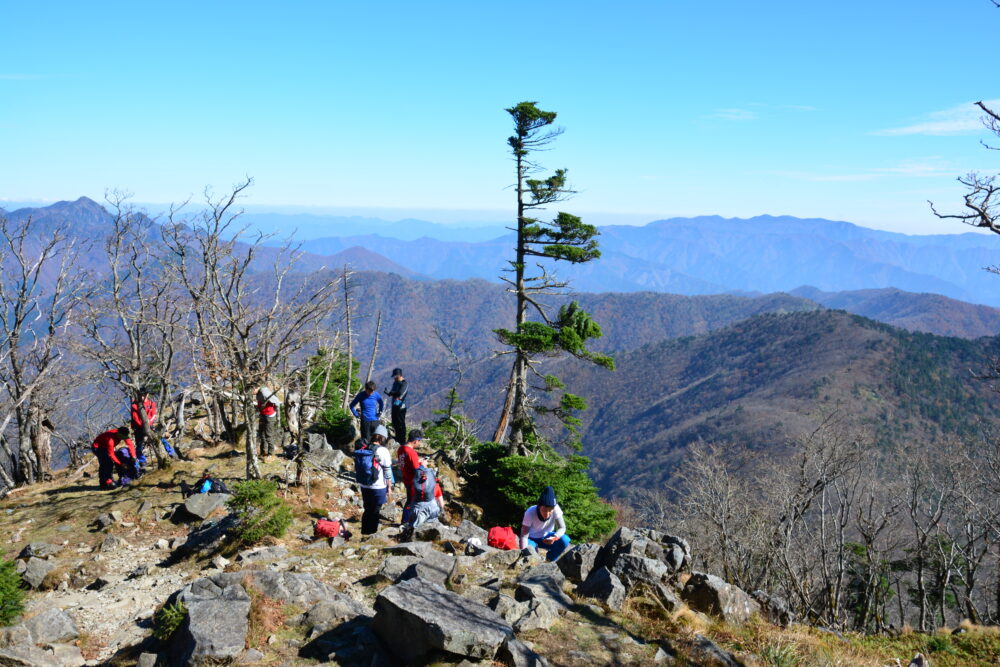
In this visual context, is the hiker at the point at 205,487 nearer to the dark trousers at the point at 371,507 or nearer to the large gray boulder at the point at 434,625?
the dark trousers at the point at 371,507

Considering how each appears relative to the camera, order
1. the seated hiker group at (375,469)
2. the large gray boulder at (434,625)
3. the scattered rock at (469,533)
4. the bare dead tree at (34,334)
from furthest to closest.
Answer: the bare dead tree at (34,334) → the scattered rock at (469,533) → the seated hiker group at (375,469) → the large gray boulder at (434,625)

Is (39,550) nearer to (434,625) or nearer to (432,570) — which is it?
(432,570)

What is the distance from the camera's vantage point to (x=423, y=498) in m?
10.5

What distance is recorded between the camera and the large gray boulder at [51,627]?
257 inches

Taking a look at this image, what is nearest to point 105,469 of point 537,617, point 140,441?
point 140,441

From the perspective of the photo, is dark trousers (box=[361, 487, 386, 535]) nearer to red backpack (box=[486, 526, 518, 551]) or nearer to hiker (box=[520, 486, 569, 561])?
red backpack (box=[486, 526, 518, 551])

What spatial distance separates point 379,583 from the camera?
7.99 m

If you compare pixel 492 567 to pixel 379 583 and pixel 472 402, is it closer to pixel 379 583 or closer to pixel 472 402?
pixel 379 583

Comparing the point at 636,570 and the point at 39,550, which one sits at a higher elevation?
the point at 636,570

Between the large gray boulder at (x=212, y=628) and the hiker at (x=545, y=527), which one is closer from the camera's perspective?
the large gray boulder at (x=212, y=628)

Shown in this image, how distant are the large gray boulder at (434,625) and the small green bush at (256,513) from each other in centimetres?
392

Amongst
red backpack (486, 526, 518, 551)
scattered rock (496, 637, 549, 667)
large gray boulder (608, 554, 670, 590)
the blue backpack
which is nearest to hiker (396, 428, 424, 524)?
the blue backpack

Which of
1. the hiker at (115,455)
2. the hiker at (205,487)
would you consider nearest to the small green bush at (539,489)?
the hiker at (205,487)

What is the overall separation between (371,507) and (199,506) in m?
3.67
